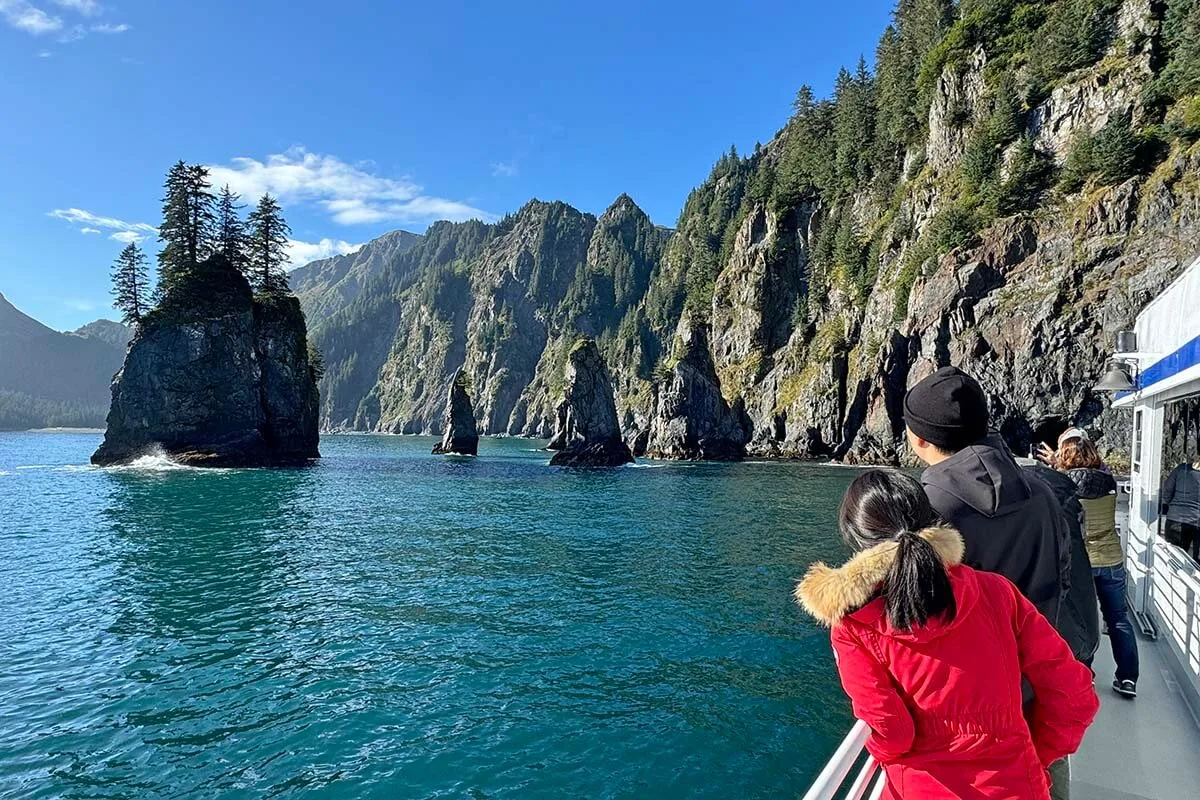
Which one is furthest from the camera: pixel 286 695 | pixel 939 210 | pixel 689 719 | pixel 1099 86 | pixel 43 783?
pixel 939 210

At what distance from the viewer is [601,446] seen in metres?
74.8

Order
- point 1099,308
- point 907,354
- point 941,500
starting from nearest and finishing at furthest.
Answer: point 941,500 → point 1099,308 → point 907,354

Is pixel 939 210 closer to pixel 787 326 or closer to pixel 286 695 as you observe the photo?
pixel 787 326

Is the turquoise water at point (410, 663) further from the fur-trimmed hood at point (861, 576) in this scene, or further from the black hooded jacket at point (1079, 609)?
the fur-trimmed hood at point (861, 576)

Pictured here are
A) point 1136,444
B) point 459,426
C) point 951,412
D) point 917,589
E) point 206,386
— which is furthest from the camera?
point 459,426

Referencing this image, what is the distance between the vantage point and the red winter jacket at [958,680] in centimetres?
228

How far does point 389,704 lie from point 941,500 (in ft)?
34.9

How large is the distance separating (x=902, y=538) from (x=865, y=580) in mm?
223

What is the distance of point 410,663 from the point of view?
495 inches

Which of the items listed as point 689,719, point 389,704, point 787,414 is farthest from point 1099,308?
point 389,704

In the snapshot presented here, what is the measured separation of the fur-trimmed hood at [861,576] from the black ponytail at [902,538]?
4 cm

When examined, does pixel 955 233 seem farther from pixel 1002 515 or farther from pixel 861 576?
pixel 861 576

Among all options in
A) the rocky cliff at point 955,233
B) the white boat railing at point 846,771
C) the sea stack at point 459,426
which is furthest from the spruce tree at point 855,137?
the white boat railing at point 846,771

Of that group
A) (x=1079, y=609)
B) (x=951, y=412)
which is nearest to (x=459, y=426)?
(x=1079, y=609)
